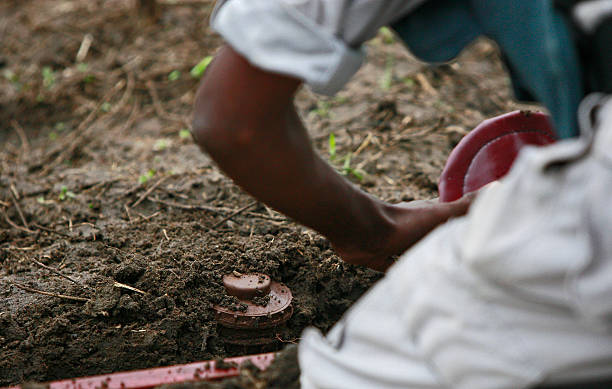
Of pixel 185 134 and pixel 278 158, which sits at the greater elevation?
pixel 278 158

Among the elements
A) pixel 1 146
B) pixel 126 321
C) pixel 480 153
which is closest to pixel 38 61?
pixel 1 146

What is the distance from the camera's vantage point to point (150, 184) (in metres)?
2.68

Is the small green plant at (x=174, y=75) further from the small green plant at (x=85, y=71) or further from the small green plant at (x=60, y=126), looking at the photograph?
the small green plant at (x=60, y=126)

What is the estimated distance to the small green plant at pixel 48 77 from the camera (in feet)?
13.2

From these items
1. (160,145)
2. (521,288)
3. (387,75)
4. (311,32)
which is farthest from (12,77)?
(521,288)

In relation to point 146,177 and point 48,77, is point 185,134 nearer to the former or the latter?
point 146,177

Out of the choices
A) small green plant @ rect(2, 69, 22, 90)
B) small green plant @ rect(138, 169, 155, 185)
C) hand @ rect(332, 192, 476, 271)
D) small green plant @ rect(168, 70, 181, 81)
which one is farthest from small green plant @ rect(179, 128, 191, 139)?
hand @ rect(332, 192, 476, 271)

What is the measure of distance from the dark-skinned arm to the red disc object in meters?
0.39

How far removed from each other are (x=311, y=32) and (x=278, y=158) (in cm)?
32

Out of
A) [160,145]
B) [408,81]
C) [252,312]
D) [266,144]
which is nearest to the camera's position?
[266,144]

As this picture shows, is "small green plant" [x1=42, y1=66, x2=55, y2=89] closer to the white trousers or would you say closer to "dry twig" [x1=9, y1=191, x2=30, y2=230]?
"dry twig" [x1=9, y1=191, x2=30, y2=230]

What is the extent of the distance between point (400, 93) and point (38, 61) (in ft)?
8.25

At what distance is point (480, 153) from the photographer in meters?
1.98

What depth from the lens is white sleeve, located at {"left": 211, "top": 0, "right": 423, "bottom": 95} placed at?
1154 millimetres
